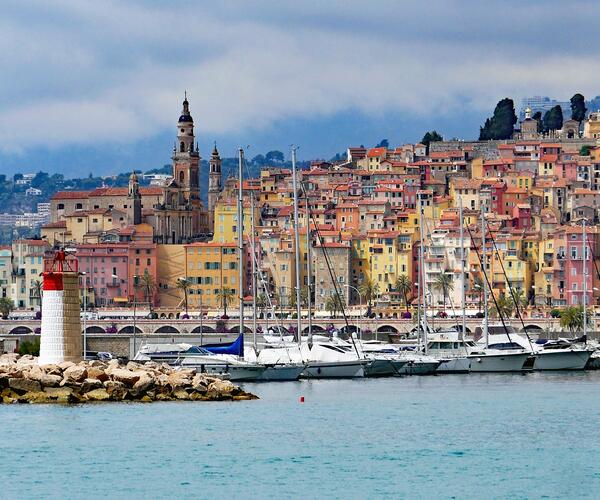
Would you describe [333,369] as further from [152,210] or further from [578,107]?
[578,107]

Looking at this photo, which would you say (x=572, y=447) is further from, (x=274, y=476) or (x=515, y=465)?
(x=274, y=476)

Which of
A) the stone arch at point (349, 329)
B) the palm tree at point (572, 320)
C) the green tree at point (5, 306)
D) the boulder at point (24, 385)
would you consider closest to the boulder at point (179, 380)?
the boulder at point (24, 385)

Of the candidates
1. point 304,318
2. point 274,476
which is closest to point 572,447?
point 274,476

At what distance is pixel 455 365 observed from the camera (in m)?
63.5

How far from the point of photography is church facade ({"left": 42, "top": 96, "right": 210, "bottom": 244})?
134 m

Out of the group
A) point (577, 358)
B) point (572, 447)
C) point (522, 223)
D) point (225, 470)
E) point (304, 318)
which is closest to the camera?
point (225, 470)

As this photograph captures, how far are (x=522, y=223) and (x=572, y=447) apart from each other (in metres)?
85.0

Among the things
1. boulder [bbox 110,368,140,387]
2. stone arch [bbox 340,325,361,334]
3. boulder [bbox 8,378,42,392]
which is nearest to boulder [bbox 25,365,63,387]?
boulder [bbox 8,378,42,392]

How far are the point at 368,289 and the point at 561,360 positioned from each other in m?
52.3

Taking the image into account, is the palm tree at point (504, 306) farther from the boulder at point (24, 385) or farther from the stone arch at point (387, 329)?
the boulder at point (24, 385)

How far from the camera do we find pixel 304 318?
104m

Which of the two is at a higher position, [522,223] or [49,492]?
[522,223]

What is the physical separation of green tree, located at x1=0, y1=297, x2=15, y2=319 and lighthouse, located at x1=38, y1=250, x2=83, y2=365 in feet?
230

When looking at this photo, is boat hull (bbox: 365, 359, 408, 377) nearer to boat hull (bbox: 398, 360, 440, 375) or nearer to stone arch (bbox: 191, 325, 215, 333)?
boat hull (bbox: 398, 360, 440, 375)
